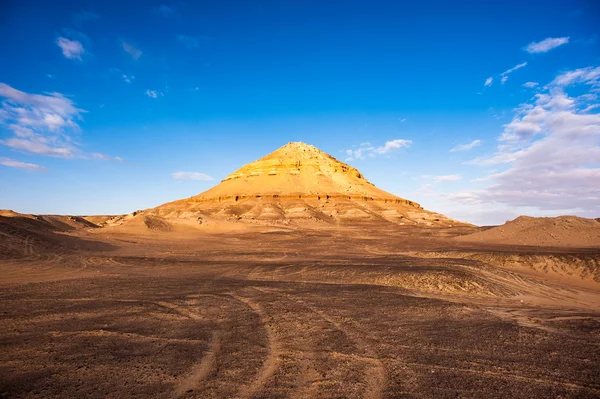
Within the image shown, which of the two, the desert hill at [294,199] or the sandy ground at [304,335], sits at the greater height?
the desert hill at [294,199]

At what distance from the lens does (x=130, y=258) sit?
70.8 feet

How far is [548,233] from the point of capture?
2792 centimetres

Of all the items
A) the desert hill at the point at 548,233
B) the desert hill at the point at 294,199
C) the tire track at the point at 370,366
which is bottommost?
the tire track at the point at 370,366

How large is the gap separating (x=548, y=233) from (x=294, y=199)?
197ft

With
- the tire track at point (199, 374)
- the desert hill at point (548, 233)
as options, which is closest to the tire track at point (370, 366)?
the tire track at point (199, 374)

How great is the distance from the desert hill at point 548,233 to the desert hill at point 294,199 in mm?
33561

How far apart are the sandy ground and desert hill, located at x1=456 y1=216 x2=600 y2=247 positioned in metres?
12.6

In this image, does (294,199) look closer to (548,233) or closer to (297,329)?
(548,233)

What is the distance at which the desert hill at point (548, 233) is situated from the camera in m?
26.0

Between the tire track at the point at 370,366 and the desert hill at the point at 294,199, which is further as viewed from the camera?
the desert hill at the point at 294,199

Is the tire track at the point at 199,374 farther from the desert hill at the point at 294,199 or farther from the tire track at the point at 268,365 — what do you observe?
the desert hill at the point at 294,199

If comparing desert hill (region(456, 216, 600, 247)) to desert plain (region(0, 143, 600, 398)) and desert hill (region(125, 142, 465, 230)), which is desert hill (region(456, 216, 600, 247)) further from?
desert hill (region(125, 142, 465, 230))

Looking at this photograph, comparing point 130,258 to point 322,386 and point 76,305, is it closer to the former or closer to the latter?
point 76,305

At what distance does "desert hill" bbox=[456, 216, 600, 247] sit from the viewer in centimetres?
2602
